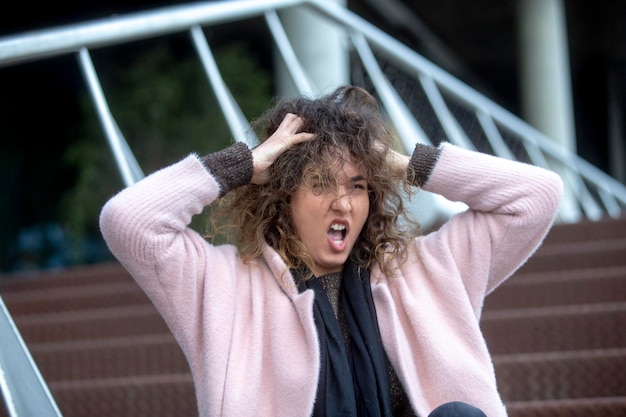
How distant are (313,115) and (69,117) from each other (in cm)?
707

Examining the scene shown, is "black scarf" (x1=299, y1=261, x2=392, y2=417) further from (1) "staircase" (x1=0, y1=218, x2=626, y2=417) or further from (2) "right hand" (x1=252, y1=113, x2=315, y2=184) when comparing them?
(1) "staircase" (x1=0, y1=218, x2=626, y2=417)

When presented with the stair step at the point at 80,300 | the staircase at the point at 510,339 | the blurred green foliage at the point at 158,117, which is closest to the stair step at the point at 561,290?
the staircase at the point at 510,339

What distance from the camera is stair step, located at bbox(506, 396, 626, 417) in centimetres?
226

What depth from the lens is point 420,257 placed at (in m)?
1.93

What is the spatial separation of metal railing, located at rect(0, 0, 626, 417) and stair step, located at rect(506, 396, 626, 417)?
0.90m

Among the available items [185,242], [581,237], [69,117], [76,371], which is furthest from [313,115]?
[69,117]

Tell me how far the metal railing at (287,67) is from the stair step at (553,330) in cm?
77

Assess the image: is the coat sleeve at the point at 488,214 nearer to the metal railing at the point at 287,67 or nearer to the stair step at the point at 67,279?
the metal railing at the point at 287,67

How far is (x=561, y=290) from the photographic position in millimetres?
3357

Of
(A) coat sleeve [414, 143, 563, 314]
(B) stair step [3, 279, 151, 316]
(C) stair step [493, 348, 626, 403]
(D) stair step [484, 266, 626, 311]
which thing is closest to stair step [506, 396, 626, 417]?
(C) stair step [493, 348, 626, 403]

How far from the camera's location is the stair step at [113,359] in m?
3.00

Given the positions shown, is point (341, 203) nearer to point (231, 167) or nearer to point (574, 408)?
point (231, 167)

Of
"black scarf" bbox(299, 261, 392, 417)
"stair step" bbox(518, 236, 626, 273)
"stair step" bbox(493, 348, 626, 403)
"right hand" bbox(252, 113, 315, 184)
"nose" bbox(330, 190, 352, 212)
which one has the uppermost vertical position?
"right hand" bbox(252, 113, 315, 184)

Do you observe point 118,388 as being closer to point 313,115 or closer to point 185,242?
point 185,242
